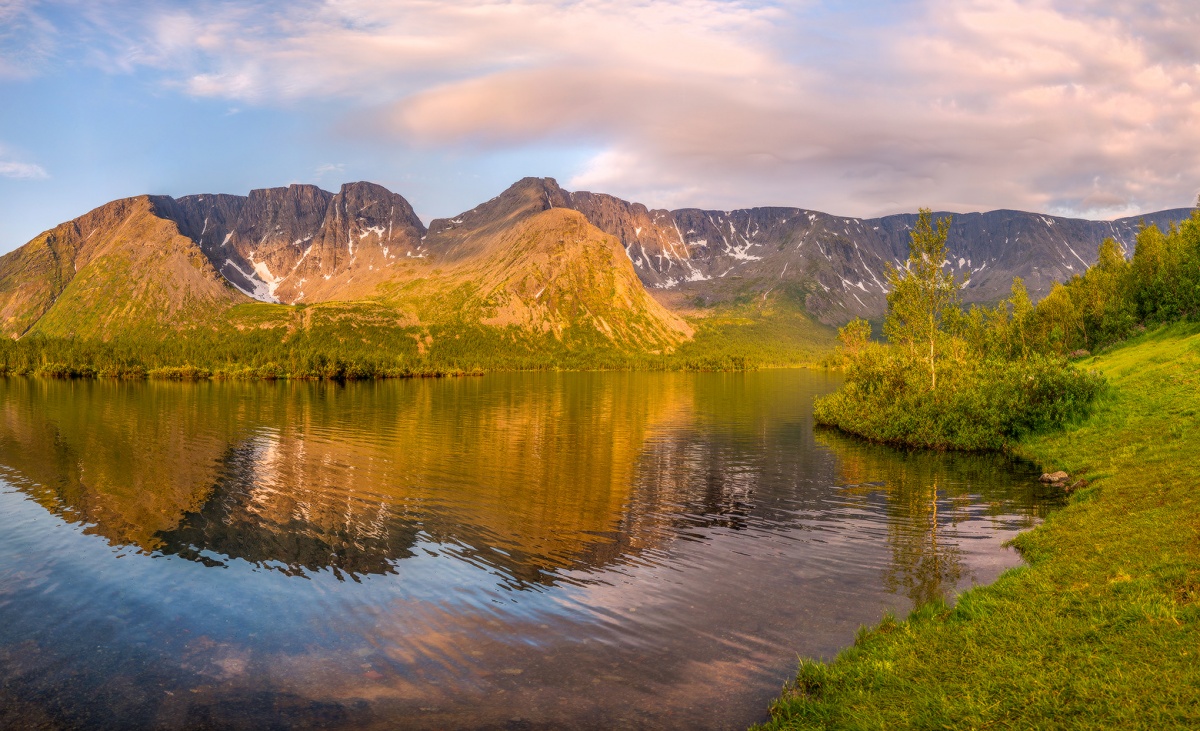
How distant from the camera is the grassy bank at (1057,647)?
1534 centimetres

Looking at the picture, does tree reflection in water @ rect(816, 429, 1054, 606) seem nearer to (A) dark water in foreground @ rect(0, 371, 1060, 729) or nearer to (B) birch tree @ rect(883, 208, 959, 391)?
(A) dark water in foreground @ rect(0, 371, 1060, 729)

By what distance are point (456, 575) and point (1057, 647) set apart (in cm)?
2411

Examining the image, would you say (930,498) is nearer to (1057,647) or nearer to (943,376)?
(943,376)

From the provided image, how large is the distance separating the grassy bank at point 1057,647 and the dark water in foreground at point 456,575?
2379mm

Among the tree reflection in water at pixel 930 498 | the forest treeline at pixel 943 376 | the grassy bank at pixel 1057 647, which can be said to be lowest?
the tree reflection in water at pixel 930 498

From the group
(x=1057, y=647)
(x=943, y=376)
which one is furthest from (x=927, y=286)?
(x=1057, y=647)

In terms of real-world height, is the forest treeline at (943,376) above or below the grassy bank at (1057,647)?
above

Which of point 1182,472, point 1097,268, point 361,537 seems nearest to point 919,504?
point 1182,472

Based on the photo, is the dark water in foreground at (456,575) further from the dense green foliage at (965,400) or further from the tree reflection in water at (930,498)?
the dense green foliage at (965,400)

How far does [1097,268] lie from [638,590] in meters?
167

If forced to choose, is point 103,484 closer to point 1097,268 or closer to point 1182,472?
point 1182,472

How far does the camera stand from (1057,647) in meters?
18.6

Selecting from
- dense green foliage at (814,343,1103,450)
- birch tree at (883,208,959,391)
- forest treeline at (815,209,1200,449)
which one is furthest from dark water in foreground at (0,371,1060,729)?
birch tree at (883,208,959,391)

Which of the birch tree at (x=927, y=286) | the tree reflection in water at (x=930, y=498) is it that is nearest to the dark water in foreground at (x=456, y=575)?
the tree reflection in water at (x=930, y=498)
